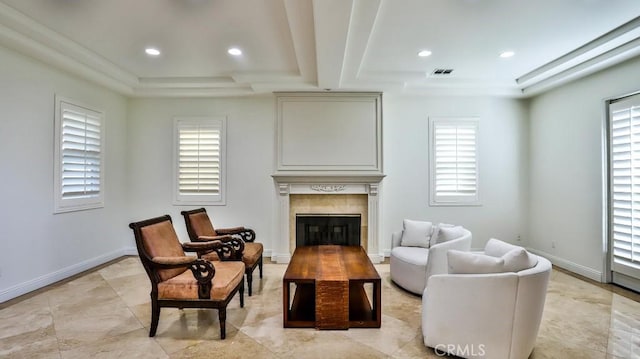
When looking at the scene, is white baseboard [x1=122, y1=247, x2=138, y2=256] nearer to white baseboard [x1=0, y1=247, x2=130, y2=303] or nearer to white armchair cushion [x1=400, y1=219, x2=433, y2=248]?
white baseboard [x1=0, y1=247, x2=130, y2=303]

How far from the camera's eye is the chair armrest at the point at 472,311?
211cm

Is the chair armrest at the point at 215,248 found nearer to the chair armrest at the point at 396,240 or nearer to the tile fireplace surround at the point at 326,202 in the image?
the tile fireplace surround at the point at 326,202

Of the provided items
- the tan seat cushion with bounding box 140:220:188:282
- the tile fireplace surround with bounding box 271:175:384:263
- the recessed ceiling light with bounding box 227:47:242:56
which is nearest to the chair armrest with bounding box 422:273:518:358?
the tan seat cushion with bounding box 140:220:188:282

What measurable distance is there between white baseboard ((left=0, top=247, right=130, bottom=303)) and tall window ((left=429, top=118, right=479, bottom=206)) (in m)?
5.47

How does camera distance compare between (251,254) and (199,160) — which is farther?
(199,160)

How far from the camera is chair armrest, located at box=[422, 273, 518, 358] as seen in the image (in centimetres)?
211

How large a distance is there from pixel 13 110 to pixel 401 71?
4880 millimetres

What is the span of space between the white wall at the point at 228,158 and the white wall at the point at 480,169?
2.09m

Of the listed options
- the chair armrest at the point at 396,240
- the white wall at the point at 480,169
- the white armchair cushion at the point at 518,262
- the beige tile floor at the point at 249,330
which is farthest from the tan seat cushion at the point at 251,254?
the white armchair cushion at the point at 518,262

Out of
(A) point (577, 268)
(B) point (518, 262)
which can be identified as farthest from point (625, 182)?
(B) point (518, 262)

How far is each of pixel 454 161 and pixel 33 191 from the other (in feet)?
19.8

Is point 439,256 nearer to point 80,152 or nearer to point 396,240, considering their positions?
point 396,240

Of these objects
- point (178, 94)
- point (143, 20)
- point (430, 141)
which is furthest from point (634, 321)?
point (178, 94)

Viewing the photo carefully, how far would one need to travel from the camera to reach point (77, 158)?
4336mm
